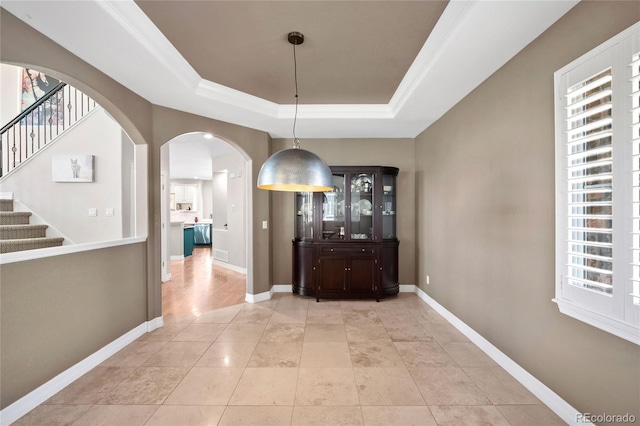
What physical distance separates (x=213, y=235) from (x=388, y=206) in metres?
4.80

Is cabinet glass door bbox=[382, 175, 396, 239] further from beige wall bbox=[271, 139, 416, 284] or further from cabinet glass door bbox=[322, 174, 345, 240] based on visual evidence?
cabinet glass door bbox=[322, 174, 345, 240]

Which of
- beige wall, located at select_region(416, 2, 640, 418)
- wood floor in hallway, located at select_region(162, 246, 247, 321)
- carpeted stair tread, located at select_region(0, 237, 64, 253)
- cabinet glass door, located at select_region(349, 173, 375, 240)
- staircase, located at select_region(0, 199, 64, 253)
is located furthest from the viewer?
cabinet glass door, located at select_region(349, 173, 375, 240)

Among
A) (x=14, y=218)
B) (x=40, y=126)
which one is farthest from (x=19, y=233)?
(x=40, y=126)

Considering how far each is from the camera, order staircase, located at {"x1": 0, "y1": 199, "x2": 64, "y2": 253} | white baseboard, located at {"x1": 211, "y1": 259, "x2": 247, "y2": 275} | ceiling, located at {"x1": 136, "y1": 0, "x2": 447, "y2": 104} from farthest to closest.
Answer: white baseboard, located at {"x1": 211, "y1": 259, "x2": 247, "y2": 275} → staircase, located at {"x1": 0, "y1": 199, "x2": 64, "y2": 253} → ceiling, located at {"x1": 136, "y1": 0, "x2": 447, "y2": 104}

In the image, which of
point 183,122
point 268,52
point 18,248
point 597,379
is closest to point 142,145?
point 183,122

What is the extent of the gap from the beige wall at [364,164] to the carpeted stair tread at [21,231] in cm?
332

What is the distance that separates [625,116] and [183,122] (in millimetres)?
3954

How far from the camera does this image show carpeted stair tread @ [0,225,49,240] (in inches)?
139

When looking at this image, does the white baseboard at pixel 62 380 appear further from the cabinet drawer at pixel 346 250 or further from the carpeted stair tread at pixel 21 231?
the cabinet drawer at pixel 346 250

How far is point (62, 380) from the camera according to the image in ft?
7.10

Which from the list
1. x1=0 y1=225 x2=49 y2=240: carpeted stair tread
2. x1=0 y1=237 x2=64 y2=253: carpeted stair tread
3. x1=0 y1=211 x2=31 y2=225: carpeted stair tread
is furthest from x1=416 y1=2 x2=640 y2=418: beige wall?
x1=0 y1=211 x2=31 y2=225: carpeted stair tread

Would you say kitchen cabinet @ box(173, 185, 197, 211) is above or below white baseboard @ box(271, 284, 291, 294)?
above

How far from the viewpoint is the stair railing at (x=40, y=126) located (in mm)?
4520

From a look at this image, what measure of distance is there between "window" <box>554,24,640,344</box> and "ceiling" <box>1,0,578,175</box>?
54 centimetres
